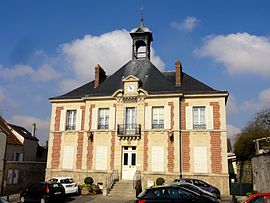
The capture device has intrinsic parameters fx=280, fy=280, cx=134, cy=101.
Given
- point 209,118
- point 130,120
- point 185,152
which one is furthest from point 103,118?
point 209,118

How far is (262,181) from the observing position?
53.5ft

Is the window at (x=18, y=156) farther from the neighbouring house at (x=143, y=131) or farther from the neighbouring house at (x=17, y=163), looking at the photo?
the neighbouring house at (x=143, y=131)

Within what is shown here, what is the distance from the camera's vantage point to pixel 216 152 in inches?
719

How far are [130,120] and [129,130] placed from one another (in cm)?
80

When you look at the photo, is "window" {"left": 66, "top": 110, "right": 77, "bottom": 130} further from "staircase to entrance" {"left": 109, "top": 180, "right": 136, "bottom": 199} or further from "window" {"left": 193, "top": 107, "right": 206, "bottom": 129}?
"window" {"left": 193, "top": 107, "right": 206, "bottom": 129}

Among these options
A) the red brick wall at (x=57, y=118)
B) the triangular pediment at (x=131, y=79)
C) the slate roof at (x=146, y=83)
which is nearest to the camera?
the slate roof at (x=146, y=83)

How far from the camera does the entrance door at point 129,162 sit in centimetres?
1922

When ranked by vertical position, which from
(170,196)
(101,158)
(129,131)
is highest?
(129,131)

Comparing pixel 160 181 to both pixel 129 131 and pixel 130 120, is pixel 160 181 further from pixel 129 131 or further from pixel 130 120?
pixel 130 120

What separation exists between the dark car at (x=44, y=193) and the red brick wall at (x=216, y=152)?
953cm

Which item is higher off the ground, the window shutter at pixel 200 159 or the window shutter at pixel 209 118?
the window shutter at pixel 209 118

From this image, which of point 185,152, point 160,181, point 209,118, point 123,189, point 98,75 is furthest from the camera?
point 98,75

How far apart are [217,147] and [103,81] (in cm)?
1041

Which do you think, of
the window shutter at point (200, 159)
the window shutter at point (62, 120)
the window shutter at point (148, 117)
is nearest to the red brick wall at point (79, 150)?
the window shutter at point (62, 120)
